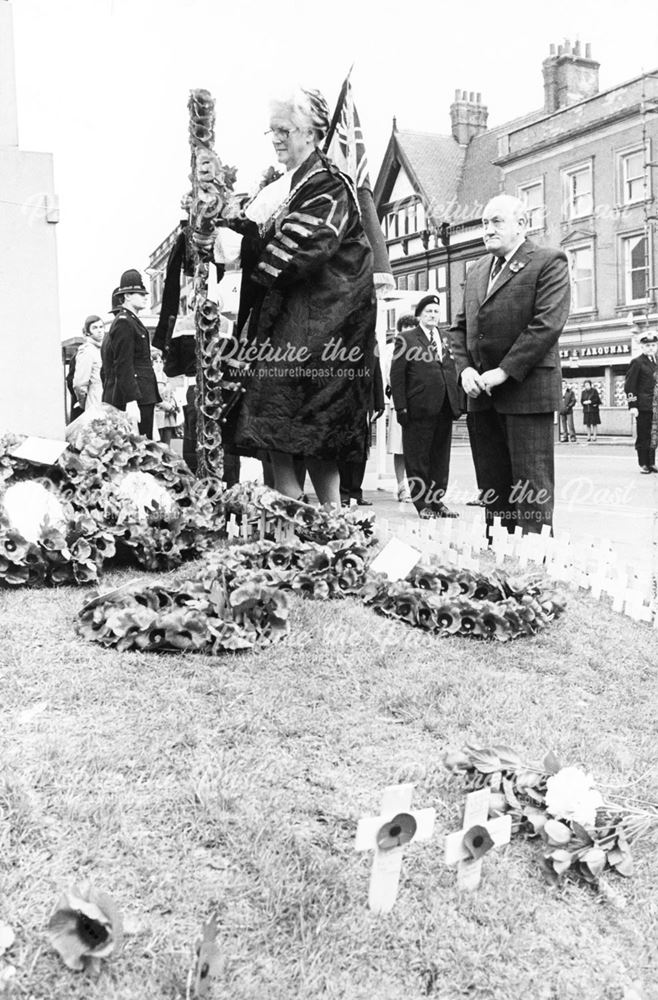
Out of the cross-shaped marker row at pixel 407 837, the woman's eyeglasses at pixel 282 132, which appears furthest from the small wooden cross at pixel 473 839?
the woman's eyeglasses at pixel 282 132

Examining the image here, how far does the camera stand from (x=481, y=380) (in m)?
5.61

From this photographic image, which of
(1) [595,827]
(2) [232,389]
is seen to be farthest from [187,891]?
(2) [232,389]

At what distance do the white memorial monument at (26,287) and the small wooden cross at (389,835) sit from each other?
4.05 m

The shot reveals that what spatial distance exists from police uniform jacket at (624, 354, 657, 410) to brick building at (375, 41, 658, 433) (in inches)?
586

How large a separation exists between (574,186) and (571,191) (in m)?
0.16

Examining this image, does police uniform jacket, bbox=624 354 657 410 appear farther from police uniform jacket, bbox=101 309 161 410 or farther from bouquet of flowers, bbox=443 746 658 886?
bouquet of flowers, bbox=443 746 658 886

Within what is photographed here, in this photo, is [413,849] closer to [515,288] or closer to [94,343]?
[515,288]

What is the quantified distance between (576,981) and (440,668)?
157cm

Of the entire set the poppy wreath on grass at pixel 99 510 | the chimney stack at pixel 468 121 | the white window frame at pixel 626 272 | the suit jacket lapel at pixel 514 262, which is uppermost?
the chimney stack at pixel 468 121

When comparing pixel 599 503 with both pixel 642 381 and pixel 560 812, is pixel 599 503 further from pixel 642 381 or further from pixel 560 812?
pixel 560 812

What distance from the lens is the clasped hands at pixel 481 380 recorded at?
558cm

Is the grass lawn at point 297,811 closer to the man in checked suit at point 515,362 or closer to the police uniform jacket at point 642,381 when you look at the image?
the man in checked suit at point 515,362

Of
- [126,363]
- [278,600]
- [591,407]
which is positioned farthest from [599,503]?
[591,407]

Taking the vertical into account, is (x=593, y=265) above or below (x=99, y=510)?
above
